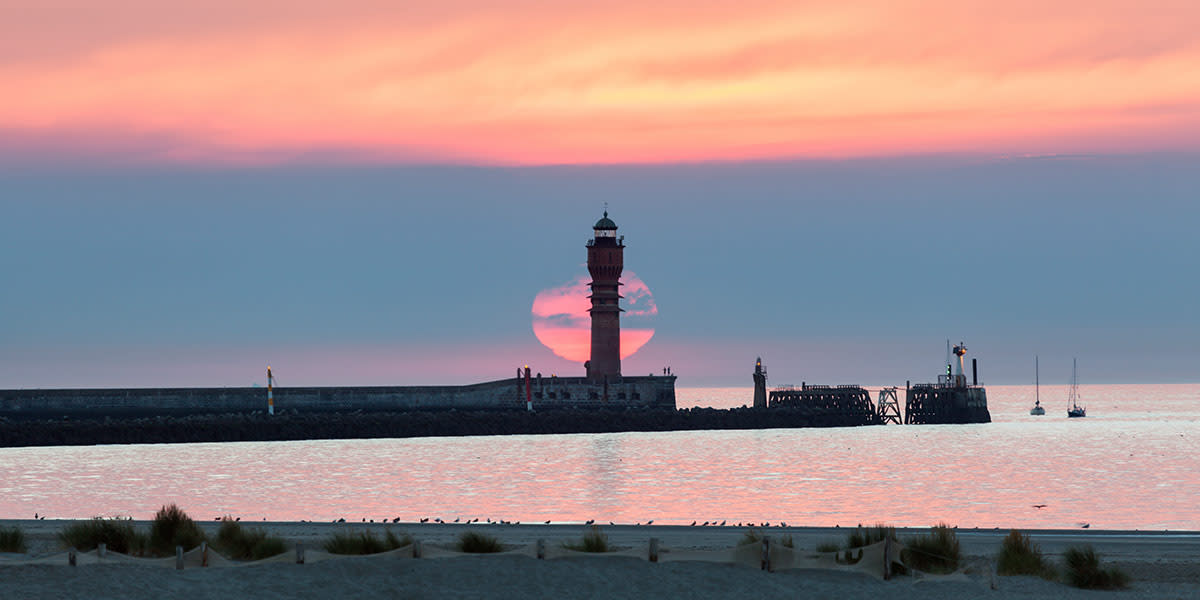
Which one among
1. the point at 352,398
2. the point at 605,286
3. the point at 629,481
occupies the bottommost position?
the point at 629,481

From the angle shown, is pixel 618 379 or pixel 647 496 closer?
pixel 647 496

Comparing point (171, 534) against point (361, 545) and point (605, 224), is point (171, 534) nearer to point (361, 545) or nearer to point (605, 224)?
point (361, 545)

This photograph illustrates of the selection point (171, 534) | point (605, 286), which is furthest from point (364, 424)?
point (171, 534)

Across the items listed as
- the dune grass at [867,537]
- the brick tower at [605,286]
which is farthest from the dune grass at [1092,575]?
the brick tower at [605,286]

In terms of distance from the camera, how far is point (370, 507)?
48875 millimetres

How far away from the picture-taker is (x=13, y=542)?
2606cm

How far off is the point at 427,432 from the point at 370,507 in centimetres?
4834

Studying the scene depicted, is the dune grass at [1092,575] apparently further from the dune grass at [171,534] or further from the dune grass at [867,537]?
the dune grass at [171,534]

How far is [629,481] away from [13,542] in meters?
38.1

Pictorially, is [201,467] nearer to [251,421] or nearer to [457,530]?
[251,421]

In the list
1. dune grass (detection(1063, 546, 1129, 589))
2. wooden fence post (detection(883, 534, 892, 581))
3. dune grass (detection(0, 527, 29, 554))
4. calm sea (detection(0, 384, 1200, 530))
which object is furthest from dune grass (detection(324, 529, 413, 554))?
calm sea (detection(0, 384, 1200, 530))

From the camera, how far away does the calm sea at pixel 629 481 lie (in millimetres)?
47250

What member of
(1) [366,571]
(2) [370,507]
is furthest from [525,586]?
(2) [370,507]

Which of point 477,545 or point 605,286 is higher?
point 605,286
